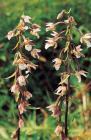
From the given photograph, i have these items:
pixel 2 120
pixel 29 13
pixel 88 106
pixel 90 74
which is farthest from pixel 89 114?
pixel 29 13

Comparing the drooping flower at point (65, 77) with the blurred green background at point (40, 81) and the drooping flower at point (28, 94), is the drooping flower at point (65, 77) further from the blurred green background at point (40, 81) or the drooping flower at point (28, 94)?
the blurred green background at point (40, 81)

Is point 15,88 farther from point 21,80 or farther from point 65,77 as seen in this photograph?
point 65,77

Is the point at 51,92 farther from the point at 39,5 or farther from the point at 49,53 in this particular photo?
the point at 39,5

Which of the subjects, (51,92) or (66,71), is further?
(51,92)

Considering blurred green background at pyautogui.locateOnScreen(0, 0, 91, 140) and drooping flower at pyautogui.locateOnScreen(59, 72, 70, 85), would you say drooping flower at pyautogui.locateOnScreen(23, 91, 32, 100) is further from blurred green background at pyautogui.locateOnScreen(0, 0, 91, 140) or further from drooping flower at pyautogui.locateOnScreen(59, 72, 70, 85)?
blurred green background at pyautogui.locateOnScreen(0, 0, 91, 140)

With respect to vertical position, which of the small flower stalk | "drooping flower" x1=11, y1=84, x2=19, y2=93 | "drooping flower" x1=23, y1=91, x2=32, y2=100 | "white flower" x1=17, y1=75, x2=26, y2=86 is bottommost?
"drooping flower" x1=23, y1=91, x2=32, y2=100

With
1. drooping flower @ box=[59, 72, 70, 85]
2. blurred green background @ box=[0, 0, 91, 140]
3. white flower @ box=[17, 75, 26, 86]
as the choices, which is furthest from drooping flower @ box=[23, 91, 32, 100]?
blurred green background @ box=[0, 0, 91, 140]

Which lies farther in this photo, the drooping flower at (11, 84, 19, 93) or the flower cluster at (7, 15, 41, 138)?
the drooping flower at (11, 84, 19, 93)

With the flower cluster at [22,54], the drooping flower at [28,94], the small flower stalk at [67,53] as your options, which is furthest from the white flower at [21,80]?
the small flower stalk at [67,53]
